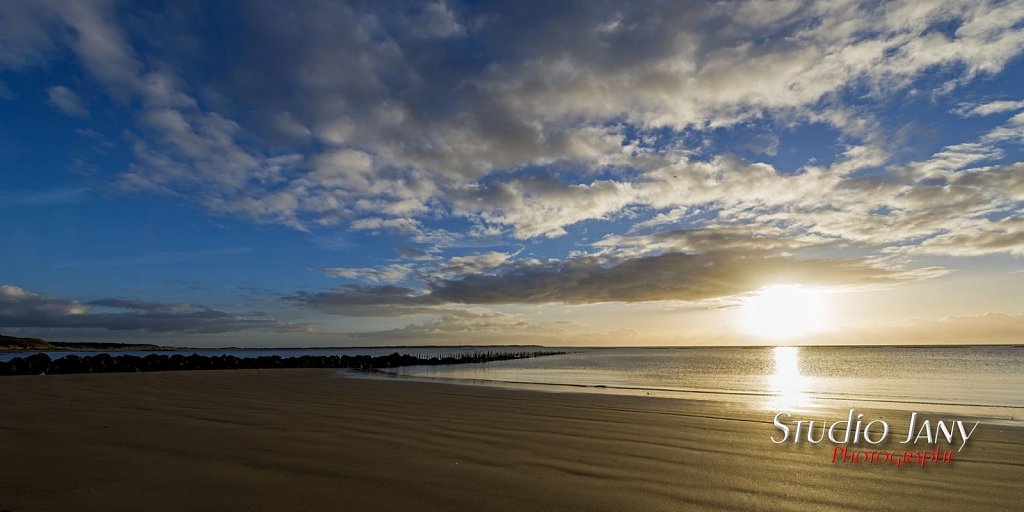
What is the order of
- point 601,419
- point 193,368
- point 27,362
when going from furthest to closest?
point 193,368, point 27,362, point 601,419

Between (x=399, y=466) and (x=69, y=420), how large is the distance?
6.75 metres

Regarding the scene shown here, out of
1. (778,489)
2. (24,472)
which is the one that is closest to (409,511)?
(778,489)

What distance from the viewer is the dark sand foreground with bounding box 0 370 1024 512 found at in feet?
15.4

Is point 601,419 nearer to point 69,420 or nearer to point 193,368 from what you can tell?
point 69,420

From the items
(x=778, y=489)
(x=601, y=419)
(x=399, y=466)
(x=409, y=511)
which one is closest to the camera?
(x=409, y=511)

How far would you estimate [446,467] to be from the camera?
5.91 meters

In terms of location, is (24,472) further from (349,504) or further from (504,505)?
(504,505)

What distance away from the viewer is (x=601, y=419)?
10.6 m

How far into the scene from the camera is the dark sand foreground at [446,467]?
15.4ft

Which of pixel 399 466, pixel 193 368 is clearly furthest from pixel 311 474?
pixel 193 368

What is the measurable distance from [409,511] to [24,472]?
13.9 feet

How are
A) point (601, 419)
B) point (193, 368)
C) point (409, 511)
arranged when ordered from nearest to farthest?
point (409, 511)
point (601, 419)
point (193, 368)

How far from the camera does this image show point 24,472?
5332 mm

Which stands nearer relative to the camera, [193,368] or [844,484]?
[844,484]
